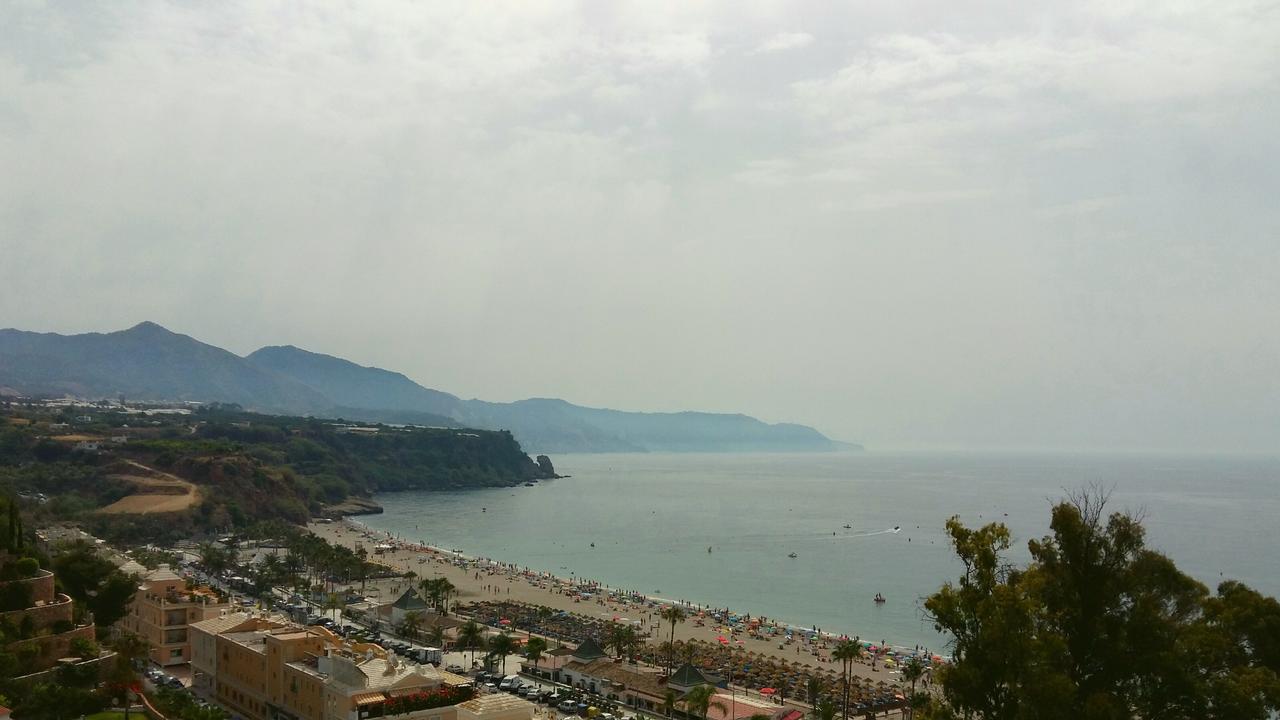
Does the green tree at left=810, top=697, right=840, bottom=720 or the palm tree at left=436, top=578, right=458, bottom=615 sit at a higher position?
the green tree at left=810, top=697, right=840, bottom=720

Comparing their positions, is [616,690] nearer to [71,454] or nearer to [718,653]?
[718,653]

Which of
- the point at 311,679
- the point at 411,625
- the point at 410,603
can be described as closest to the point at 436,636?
the point at 411,625

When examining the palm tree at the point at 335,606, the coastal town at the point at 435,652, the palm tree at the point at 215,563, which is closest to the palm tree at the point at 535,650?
the coastal town at the point at 435,652

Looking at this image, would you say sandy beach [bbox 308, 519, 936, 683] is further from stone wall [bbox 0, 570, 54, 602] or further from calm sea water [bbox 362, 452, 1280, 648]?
stone wall [bbox 0, 570, 54, 602]

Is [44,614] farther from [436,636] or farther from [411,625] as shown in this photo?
[411,625]

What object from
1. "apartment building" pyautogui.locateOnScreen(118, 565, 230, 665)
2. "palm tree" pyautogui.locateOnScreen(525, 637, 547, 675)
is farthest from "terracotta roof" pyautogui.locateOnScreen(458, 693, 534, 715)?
"palm tree" pyautogui.locateOnScreen(525, 637, 547, 675)

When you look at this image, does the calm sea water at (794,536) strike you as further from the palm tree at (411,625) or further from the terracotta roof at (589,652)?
the palm tree at (411,625)
